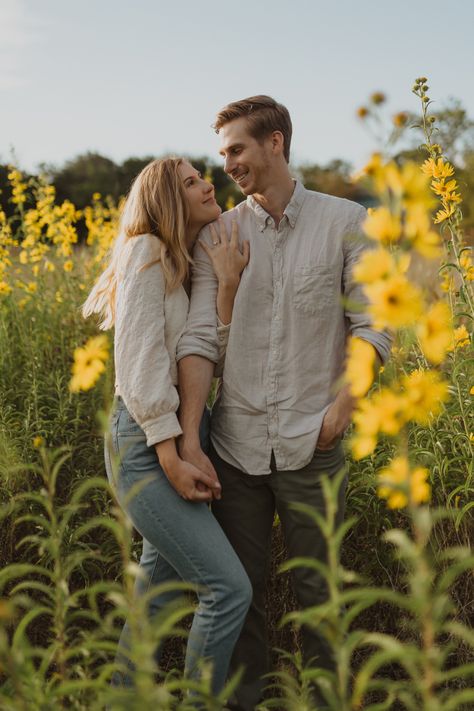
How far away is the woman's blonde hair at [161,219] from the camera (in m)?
2.36

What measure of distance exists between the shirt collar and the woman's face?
14cm

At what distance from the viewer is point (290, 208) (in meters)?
2.50

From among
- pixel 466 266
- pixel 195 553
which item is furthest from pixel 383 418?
pixel 466 266

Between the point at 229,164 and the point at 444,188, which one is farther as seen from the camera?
the point at 444,188

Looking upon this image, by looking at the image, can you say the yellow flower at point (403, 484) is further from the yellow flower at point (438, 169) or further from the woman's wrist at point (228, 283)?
the yellow flower at point (438, 169)

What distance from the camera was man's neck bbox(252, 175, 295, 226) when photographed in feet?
8.30

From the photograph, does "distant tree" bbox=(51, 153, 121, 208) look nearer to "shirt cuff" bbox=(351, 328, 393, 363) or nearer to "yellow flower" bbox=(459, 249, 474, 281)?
"yellow flower" bbox=(459, 249, 474, 281)

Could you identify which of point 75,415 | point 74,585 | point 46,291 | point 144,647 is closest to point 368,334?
point 144,647

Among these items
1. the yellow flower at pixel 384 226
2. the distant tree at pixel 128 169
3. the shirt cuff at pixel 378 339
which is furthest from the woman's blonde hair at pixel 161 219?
the distant tree at pixel 128 169

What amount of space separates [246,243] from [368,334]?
0.51 meters

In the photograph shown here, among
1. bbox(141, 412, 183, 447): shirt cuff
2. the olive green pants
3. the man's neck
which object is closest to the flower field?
the olive green pants

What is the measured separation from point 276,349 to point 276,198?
52 cm

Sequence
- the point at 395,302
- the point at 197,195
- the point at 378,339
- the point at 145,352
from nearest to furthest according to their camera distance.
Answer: the point at 395,302 → the point at 145,352 → the point at 378,339 → the point at 197,195

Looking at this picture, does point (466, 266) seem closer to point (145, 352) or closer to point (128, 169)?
point (145, 352)
